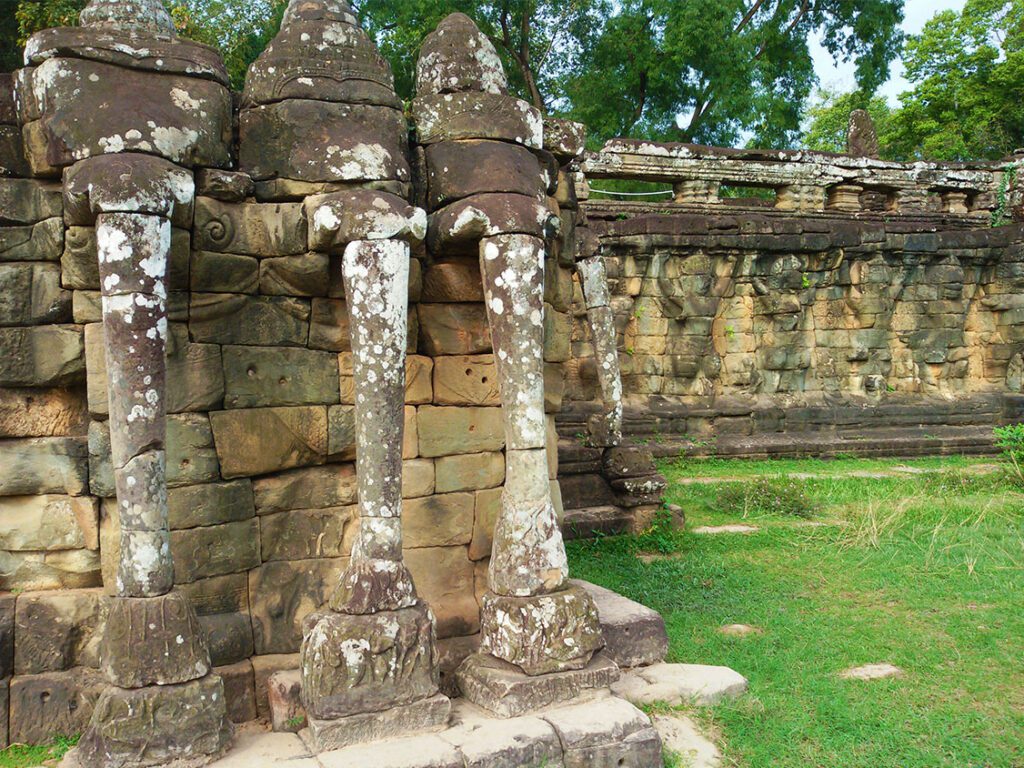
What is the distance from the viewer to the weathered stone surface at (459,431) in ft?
14.8

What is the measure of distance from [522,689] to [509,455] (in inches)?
41.0

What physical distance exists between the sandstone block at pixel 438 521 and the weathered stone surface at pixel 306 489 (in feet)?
1.02

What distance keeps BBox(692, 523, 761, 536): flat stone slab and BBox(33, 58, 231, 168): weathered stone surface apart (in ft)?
20.7

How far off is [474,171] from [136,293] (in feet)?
5.64

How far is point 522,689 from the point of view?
3.81m

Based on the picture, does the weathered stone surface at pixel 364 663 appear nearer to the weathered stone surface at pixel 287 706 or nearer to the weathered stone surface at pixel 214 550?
the weathered stone surface at pixel 287 706

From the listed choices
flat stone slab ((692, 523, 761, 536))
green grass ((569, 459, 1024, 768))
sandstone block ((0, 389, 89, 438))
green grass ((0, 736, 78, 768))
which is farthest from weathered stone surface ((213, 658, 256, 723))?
flat stone slab ((692, 523, 761, 536))

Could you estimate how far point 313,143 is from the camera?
4109 millimetres

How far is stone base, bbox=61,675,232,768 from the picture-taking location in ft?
10.8

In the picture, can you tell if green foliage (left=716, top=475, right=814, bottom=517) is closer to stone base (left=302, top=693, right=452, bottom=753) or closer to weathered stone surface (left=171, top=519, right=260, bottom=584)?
stone base (left=302, top=693, right=452, bottom=753)

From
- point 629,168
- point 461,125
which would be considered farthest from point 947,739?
point 629,168

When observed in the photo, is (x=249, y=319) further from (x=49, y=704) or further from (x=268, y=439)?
(x=49, y=704)

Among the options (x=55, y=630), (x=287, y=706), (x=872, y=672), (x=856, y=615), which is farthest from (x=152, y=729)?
(x=856, y=615)

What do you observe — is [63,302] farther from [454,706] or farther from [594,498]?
[594,498]
